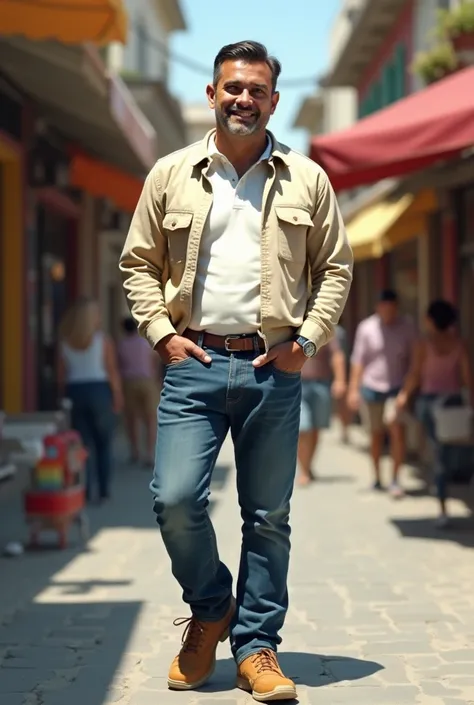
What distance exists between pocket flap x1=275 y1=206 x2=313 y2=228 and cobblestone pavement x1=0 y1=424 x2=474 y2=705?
1.65 meters

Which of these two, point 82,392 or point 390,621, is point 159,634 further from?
point 82,392

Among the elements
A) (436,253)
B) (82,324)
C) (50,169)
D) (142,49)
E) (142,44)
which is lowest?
(82,324)

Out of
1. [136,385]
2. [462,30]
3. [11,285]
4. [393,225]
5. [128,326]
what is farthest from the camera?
[393,225]

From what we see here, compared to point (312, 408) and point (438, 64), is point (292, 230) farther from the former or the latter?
point (438, 64)

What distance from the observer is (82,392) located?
10711mm

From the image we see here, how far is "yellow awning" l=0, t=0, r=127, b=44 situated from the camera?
24.7 ft

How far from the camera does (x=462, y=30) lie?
11.7m

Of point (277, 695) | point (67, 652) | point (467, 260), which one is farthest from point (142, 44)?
point (277, 695)

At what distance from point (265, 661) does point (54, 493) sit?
3.89 meters

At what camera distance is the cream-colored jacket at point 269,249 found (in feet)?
14.9

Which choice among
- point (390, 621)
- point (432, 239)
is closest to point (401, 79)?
point (432, 239)

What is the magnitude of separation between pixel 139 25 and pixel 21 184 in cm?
1954

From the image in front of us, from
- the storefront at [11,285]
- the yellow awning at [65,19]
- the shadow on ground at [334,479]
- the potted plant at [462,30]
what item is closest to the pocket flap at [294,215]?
the yellow awning at [65,19]

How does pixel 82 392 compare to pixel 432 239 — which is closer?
pixel 82 392
